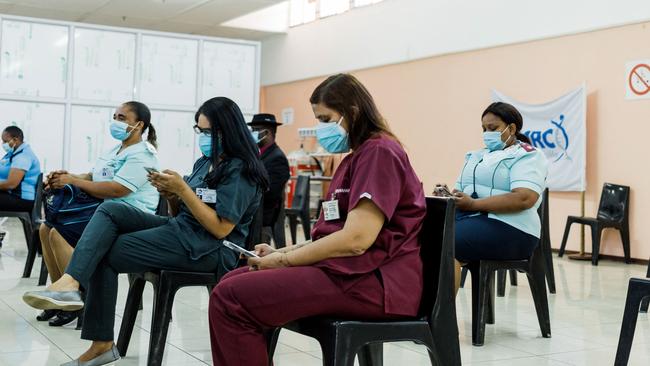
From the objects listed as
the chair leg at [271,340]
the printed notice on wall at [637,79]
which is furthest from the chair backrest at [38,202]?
the printed notice on wall at [637,79]

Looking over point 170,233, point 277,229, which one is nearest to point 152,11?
point 277,229

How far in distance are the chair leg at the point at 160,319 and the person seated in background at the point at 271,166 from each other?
8.35 feet

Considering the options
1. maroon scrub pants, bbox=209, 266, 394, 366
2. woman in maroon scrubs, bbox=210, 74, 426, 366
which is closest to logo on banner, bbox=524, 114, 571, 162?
woman in maroon scrubs, bbox=210, 74, 426, 366

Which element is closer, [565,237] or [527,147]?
[527,147]

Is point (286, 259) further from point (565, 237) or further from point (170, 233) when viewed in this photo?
point (565, 237)

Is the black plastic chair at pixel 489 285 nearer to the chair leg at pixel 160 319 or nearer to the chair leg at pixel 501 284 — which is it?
the chair leg at pixel 501 284

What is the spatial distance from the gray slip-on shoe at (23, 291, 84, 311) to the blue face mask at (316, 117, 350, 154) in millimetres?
1067

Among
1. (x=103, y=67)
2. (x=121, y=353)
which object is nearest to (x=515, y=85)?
(x=103, y=67)

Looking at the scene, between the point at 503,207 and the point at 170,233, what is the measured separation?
4.92 feet

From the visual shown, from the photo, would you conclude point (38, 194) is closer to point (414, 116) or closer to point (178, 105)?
point (178, 105)

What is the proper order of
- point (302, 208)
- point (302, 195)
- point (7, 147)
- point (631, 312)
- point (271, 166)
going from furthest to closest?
point (302, 195), point (302, 208), point (7, 147), point (271, 166), point (631, 312)

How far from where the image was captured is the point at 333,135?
82.8 inches

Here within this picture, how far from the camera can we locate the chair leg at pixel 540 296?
3641 mm

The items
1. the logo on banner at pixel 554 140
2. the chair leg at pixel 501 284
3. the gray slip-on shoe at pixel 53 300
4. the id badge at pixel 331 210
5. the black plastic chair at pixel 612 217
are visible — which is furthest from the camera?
the logo on banner at pixel 554 140
